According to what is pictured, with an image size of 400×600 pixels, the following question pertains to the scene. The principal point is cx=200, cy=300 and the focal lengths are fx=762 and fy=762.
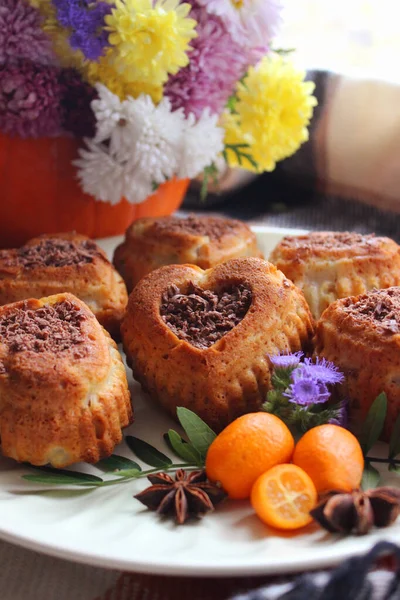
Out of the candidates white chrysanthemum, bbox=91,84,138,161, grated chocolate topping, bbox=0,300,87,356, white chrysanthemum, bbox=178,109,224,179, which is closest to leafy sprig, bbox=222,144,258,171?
white chrysanthemum, bbox=178,109,224,179

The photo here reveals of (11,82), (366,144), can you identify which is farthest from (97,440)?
(366,144)

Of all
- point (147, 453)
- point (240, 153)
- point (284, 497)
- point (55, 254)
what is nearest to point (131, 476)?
point (147, 453)

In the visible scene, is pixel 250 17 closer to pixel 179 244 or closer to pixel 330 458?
pixel 179 244

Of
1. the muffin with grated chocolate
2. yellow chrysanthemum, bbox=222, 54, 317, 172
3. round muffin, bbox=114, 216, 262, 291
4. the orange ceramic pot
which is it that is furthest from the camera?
yellow chrysanthemum, bbox=222, 54, 317, 172

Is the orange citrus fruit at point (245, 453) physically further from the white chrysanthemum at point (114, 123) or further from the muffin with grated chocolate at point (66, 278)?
the white chrysanthemum at point (114, 123)

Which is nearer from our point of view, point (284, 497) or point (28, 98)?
point (284, 497)

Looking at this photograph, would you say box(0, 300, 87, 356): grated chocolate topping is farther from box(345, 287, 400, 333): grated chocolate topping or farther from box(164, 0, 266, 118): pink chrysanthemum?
box(164, 0, 266, 118): pink chrysanthemum

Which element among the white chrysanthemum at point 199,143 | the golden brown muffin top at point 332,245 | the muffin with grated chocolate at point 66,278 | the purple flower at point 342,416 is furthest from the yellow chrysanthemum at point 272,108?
the purple flower at point 342,416
